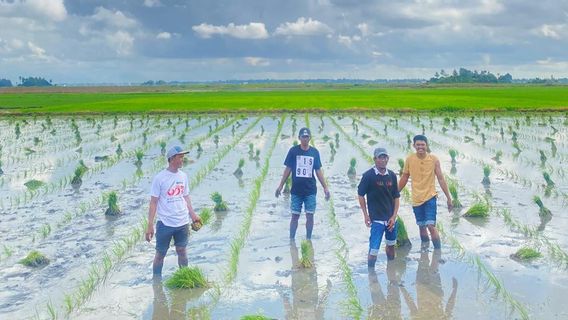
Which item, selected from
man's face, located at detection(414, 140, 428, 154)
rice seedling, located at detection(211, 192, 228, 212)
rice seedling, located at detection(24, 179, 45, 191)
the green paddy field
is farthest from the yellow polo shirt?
the green paddy field

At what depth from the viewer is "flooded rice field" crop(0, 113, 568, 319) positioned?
504 centimetres

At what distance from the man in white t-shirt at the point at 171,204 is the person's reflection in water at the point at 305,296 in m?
1.15

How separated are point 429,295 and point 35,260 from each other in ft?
13.3

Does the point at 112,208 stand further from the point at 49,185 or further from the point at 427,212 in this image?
the point at 427,212

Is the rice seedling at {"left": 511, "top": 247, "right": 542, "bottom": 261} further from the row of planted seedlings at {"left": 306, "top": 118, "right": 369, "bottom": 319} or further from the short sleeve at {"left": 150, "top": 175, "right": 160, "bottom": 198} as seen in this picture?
the short sleeve at {"left": 150, "top": 175, "right": 160, "bottom": 198}

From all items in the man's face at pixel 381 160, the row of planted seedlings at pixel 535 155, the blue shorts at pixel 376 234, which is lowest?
the row of planted seedlings at pixel 535 155

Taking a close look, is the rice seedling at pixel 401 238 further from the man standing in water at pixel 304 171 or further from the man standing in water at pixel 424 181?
the man standing in water at pixel 304 171

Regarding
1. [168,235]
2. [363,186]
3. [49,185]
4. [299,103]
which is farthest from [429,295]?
[299,103]

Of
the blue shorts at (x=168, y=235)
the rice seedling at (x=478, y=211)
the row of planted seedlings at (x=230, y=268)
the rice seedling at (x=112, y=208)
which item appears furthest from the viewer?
the rice seedling at (x=112, y=208)

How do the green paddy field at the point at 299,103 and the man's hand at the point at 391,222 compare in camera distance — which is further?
the green paddy field at the point at 299,103

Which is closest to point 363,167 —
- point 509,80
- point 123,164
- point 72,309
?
point 123,164

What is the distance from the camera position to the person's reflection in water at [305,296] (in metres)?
4.88

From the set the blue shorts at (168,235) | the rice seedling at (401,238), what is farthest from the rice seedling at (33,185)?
the rice seedling at (401,238)

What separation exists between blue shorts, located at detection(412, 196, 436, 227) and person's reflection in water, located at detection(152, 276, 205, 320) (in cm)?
246
